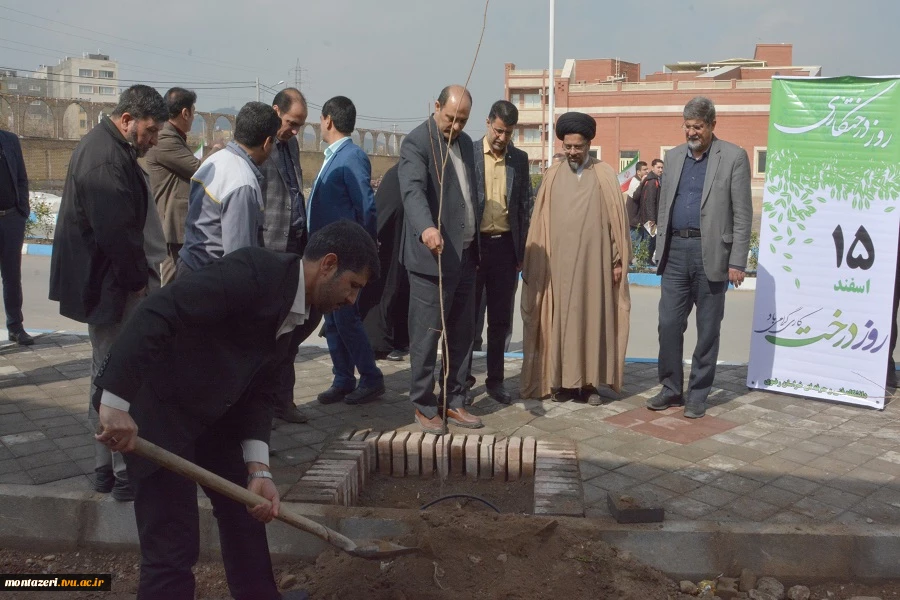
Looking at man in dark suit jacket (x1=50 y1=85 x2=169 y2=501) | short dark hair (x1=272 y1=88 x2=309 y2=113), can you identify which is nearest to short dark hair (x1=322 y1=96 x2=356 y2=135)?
short dark hair (x1=272 y1=88 x2=309 y2=113)

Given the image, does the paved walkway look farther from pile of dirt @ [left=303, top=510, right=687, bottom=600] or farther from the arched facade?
the arched facade

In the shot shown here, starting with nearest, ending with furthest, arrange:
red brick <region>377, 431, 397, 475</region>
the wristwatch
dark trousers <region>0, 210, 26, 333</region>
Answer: the wristwatch < red brick <region>377, 431, 397, 475</region> < dark trousers <region>0, 210, 26, 333</region>

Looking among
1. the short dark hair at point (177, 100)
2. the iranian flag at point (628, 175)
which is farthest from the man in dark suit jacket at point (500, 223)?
the iranian flag at point (628, 175)

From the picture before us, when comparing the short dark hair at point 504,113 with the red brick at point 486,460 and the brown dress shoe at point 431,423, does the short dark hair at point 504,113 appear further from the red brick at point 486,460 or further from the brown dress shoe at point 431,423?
the red brick at point 486,460

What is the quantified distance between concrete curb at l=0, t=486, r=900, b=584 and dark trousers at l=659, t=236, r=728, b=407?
2030mm

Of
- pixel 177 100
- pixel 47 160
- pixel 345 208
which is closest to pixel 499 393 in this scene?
pixel 345 208

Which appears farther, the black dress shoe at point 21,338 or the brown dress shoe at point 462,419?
the black dress shoe at point 21,338

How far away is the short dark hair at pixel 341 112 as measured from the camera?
5.66m

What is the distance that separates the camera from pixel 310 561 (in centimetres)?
379

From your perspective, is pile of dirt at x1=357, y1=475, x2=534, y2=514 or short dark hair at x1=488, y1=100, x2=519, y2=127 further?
short dark hair at x1=488, y1=100, x2=519, y2=127

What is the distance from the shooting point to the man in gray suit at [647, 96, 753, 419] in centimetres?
555

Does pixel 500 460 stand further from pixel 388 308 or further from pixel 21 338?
pixel 21 338

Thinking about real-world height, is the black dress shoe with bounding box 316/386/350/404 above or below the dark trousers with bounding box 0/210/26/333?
Answer: below

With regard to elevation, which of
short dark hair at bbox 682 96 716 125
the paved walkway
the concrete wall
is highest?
the concrete wall
